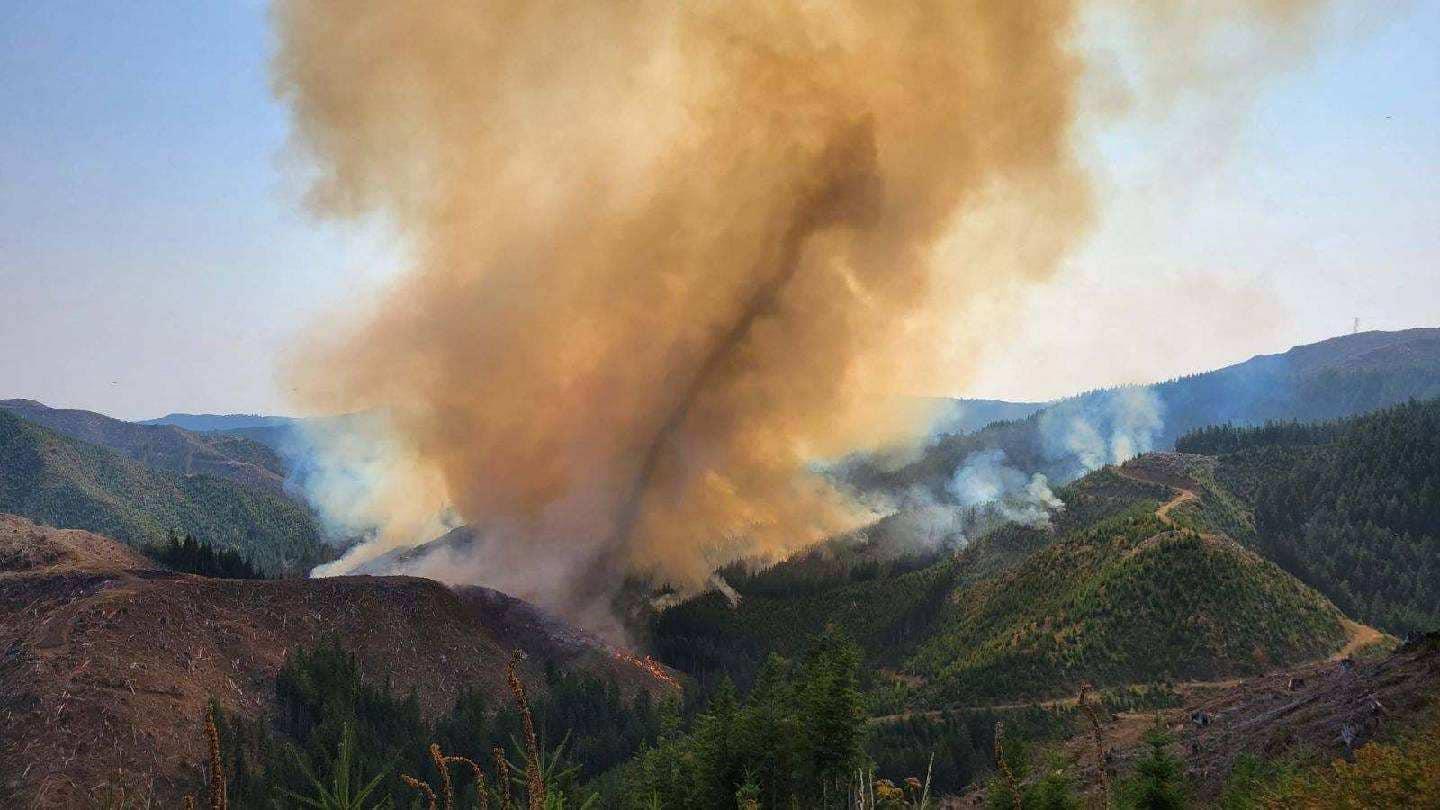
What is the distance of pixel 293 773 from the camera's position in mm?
71562

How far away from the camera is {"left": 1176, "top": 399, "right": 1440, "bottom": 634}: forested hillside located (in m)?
105

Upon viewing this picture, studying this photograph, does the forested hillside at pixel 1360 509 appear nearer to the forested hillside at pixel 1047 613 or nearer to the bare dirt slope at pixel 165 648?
the forested hillside at pixel 1047 613

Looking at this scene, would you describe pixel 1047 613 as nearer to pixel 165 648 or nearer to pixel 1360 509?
pixel 1360 509

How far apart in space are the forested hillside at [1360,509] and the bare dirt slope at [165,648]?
3433 inches

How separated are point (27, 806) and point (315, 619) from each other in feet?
116

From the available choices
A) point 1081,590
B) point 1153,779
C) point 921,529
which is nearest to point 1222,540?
point 1081,590

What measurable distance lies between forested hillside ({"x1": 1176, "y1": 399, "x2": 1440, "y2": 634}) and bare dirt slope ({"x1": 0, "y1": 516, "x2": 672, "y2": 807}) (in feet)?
286

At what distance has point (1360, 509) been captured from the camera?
123 meters

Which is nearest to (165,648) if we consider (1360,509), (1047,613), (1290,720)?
(1290,720)

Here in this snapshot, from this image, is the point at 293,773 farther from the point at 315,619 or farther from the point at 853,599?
the point at 853,599

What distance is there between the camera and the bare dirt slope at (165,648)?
215 ft

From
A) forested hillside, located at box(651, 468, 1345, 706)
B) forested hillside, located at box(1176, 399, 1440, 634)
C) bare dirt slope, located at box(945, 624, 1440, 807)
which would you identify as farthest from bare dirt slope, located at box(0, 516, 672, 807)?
forested hillside, located at box(1176, 399, 1440, 634)

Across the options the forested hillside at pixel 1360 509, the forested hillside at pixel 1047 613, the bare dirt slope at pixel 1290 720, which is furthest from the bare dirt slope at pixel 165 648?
the forested hillside at pixel 1360 509

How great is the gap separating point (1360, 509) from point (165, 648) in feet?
502
